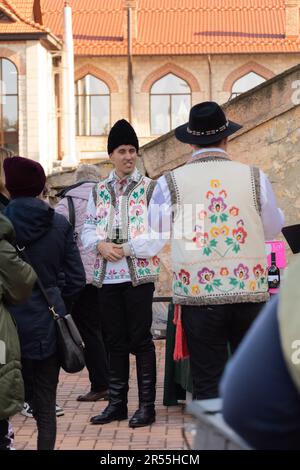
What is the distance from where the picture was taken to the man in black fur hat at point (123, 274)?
6715mm

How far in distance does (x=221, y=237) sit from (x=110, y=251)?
147 cm

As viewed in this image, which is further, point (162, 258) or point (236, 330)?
point (162, 258)

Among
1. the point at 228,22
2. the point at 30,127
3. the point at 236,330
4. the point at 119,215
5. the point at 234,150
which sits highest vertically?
the point at 228,22

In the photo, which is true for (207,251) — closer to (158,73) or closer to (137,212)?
(137,212)

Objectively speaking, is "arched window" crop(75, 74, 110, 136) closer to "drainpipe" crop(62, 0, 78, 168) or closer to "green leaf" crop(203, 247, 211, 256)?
"drainpipe" crop(62, 0, 78, 168)

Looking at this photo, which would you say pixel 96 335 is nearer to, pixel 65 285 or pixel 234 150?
pixel 65 285

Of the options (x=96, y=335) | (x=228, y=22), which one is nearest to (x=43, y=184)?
(x=96, y=335)

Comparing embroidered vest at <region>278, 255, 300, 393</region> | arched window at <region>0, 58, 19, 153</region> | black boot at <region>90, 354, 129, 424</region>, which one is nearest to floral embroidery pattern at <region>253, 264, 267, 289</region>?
black boot at <region>90, 354, 129, 424</region>

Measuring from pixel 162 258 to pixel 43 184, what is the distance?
556cm

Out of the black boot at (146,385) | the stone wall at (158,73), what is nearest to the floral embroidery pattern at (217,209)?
the black boot at (146,385)

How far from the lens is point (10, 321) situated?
501cm

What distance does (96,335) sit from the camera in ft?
26.3

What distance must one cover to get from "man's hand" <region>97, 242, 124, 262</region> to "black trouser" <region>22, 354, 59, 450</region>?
55.3 inches

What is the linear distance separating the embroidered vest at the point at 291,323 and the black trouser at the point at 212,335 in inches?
121
